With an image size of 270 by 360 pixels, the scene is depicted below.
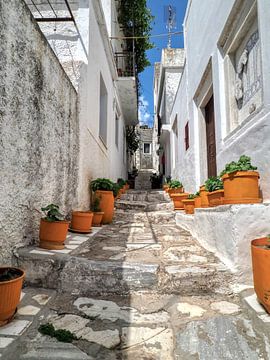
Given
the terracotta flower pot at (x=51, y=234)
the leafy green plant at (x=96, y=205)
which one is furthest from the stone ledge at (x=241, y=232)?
the leafy green plant at (x=96, y=205)

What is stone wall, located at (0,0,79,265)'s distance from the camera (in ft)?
7.34

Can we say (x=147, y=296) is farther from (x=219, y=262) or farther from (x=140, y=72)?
(x=140, y=72)

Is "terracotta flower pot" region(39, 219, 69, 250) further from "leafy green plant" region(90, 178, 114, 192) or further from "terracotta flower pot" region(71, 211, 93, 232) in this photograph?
"leafy green plant" region(90, 178, 114, 192)

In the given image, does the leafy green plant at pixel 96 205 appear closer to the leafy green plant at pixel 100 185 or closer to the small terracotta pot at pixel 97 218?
the small terracotta pot at pixel 97 218

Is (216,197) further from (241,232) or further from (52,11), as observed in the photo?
(52,11)

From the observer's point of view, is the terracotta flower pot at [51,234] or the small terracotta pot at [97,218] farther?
the small terracotta pot at [97,218]

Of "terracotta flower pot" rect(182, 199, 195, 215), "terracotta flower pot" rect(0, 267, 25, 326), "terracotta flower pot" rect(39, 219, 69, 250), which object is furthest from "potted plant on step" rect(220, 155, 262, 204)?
"terracotta flower pot" rect(182, 199, 195, 215)

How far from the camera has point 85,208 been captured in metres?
4.89

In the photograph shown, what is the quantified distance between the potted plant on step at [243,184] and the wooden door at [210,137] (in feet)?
8.38

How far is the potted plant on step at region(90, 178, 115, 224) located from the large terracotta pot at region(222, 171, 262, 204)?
9.94ft

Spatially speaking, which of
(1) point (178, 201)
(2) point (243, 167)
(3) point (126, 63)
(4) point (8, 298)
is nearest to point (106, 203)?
(1) point (178, 201)

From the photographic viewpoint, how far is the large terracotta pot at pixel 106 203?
5105mm

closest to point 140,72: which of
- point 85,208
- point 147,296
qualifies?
point 85,208

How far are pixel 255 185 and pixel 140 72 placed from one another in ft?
37.6
